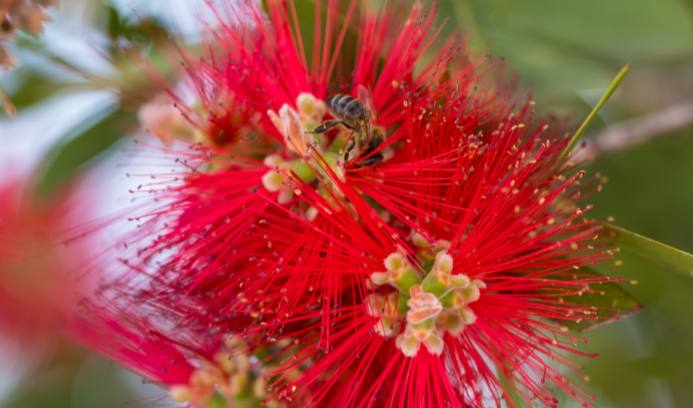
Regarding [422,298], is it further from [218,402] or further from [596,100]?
[596,100]

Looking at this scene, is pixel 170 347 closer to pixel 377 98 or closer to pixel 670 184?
pixel 377 98

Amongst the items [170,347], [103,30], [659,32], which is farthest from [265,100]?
[659,32]

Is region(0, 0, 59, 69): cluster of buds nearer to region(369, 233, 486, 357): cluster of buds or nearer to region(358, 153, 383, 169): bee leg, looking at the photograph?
region(358, 153, 383, 169): bee leg

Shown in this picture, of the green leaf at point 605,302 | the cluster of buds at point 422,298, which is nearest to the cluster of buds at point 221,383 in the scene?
the cluster of buds at point 422,298

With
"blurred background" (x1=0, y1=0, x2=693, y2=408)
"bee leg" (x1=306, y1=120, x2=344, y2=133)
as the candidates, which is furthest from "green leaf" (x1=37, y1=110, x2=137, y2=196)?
"bee leg" (x1=306, y1=120, x2=344, y2=133)

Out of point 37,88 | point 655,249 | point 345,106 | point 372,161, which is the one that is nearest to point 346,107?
point 345,106
